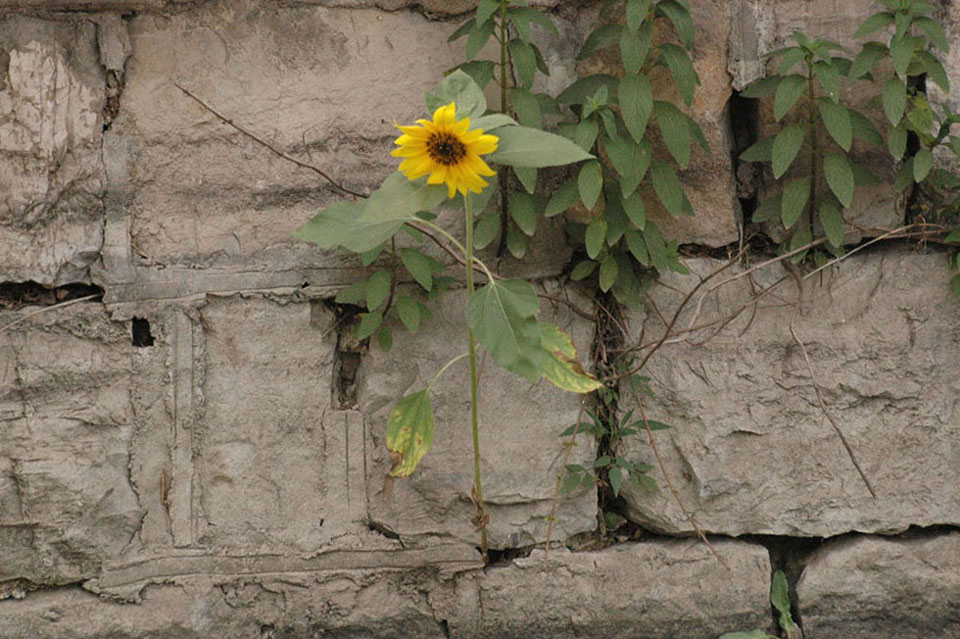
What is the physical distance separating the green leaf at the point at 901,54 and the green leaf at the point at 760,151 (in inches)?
12.7

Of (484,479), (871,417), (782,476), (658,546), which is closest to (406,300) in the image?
(484,479)

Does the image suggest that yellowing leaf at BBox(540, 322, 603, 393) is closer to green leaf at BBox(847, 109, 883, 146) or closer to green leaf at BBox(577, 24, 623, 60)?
green leaf at BBox(577, 24, 623, 60)

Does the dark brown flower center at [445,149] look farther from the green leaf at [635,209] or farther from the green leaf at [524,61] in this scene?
the green leaf at [635,209]

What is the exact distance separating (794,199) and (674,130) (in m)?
0.35

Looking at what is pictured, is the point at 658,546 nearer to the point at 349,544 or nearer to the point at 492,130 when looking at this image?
the point at 349,544

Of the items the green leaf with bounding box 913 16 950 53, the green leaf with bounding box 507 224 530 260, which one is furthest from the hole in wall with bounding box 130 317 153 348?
Answer: the green leaf with bounding box 913 16 950 53

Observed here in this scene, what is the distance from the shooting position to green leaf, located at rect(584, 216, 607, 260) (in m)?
2.32

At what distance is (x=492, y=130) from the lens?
2053 mm

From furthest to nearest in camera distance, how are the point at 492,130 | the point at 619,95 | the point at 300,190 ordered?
1. the point at 300,190
2. the point at 619,95
3. the point at 492,130

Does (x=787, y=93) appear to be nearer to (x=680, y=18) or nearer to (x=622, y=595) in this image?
(x=680, y=18)

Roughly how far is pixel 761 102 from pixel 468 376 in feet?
3.28

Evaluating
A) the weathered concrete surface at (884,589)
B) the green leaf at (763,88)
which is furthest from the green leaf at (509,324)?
the weathered concrete surface at (884,589)

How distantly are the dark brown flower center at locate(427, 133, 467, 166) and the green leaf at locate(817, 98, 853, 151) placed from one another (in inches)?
Result: 36.1

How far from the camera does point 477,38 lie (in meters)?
2.19
